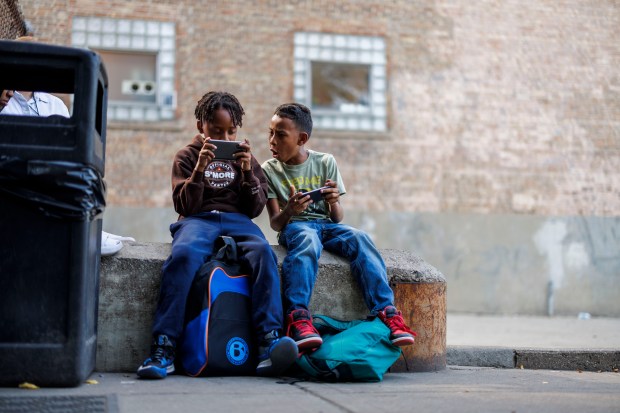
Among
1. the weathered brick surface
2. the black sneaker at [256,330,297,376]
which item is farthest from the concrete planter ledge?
the weathered brick surface

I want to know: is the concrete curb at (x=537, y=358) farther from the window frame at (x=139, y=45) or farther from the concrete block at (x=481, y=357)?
the window frame at (x=139, y=45)

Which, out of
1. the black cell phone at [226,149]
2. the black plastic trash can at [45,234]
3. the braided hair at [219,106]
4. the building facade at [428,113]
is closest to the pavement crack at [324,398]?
the black plastic trash can at [45,234]

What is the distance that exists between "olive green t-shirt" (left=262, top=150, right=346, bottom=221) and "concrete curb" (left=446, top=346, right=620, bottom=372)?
1.45 metres

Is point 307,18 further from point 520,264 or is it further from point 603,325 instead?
point 603,325

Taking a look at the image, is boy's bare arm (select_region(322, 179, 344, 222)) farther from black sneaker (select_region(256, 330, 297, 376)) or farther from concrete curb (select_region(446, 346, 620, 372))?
concrete curb (select_region(446, 346, 620, 372))

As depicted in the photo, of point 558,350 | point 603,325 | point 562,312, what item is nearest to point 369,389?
point 558,350

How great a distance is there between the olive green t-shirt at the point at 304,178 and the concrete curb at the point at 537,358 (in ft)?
4.75

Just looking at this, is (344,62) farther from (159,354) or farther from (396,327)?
→ (159,354)

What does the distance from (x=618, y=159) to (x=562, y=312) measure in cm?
303

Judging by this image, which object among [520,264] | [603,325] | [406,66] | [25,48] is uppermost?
[406,66]

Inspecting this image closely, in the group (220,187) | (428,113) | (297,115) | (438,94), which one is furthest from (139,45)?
(220,187)

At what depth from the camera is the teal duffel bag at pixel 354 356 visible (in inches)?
156

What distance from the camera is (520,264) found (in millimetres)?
13250

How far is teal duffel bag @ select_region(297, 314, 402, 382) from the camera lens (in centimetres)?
397
